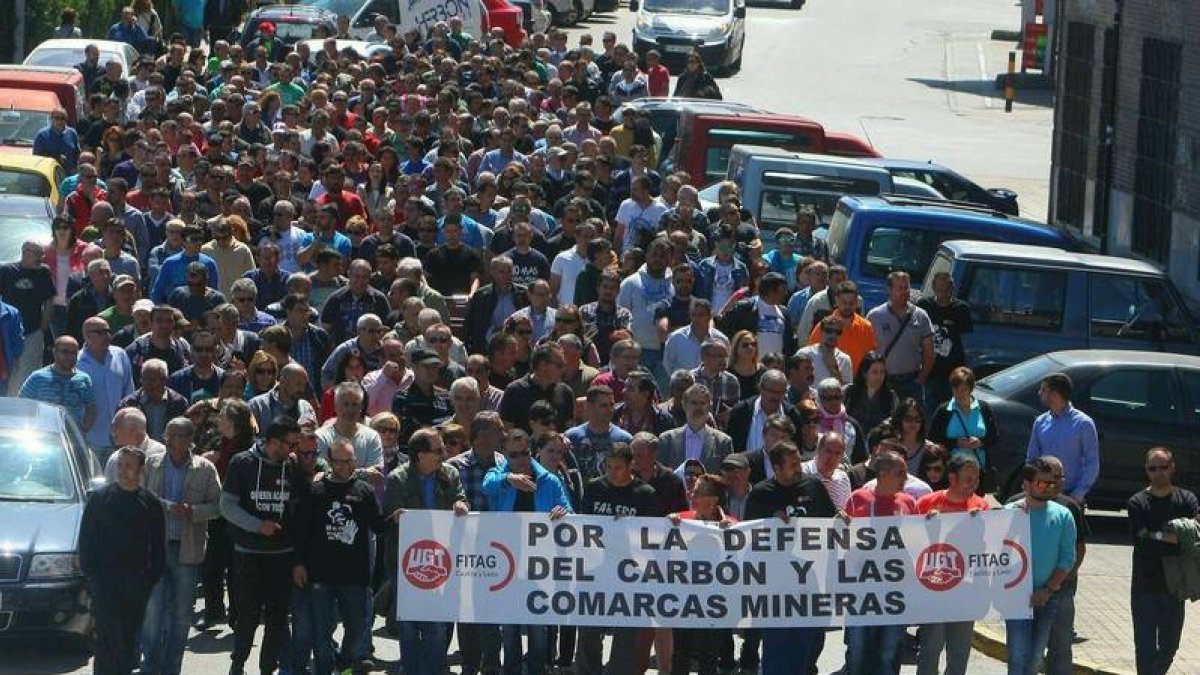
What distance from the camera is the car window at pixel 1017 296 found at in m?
21.1

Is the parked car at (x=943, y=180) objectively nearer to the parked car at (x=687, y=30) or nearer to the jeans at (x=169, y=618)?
the jeans at (x=169, y=618)

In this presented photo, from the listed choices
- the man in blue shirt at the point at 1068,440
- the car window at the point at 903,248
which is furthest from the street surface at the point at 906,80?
the man in blue shirt at the point at 1068,440

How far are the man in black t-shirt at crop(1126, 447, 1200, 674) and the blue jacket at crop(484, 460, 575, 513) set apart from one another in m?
3.39

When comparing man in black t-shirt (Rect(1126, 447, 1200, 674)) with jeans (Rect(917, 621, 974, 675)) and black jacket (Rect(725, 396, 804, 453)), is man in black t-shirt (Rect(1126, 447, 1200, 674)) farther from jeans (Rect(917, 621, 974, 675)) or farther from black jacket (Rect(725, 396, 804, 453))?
black jacket (Rect(725, 396, 804, 453))

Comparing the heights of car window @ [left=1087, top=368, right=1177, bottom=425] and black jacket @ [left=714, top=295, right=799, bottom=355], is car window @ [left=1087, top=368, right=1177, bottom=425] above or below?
below

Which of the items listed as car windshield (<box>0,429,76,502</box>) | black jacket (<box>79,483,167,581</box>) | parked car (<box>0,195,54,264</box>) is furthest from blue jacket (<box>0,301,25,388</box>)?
black jacket (<box>79,483,167,581</box>)

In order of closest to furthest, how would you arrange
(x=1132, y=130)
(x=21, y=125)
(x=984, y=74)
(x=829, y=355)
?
(x=829, y=355), (x=21, y=125), (x=1132, y=130), (x=984, y=74)

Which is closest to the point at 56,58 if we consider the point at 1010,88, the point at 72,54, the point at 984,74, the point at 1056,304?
the point at 72,54

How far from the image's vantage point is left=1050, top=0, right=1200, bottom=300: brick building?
96.4 ft

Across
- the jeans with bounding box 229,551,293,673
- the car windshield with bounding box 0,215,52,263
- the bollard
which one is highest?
the car windshield with bounding box 0,215,52,263

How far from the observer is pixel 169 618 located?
569 inches

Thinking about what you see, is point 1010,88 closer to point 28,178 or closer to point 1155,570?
point 28,178

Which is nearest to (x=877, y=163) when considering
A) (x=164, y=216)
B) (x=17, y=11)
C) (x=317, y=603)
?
(x=164, y=216)

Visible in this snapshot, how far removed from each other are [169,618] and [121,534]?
84cm
